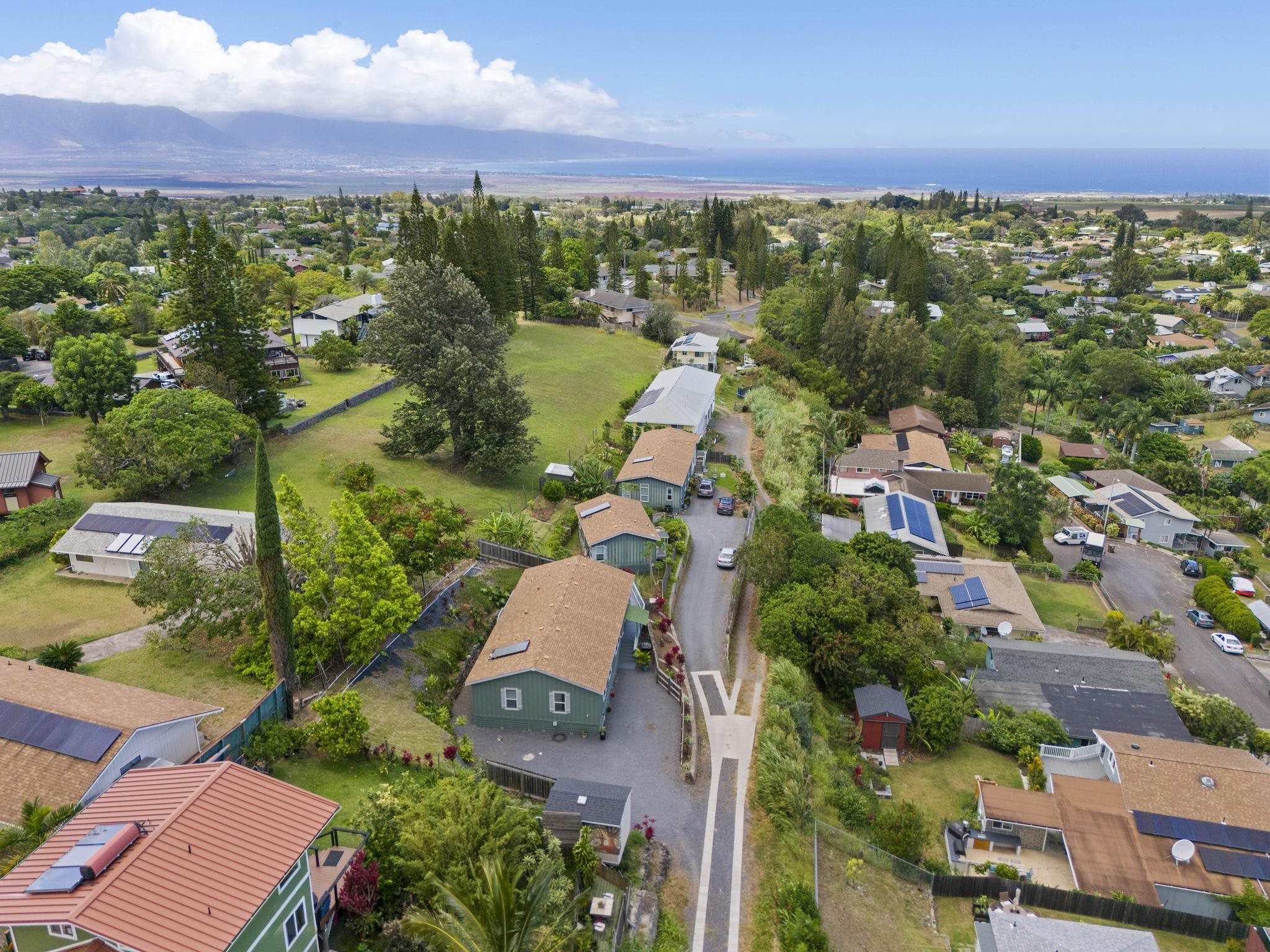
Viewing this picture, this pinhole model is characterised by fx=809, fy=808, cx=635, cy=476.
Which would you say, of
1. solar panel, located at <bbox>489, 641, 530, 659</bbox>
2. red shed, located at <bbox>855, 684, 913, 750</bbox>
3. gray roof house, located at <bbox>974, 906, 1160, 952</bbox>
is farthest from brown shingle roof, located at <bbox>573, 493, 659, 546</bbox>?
gray roof house, located at <bbox>974, 906, 1160, 952</bbox>

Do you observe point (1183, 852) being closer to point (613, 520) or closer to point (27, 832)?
point (613, 520)

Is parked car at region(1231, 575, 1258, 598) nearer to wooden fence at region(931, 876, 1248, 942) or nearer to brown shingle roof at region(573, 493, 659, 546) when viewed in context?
wooden fence at region(931, 876, 1248, 942)

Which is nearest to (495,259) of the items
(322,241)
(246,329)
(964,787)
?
(246,329)

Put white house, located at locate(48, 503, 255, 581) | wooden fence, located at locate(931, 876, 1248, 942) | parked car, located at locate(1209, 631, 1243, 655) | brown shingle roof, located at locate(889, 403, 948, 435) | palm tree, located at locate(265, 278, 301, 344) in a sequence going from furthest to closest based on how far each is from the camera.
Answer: palm tree, located at locate(265, 278, 301, 344) → brown shingle roof, located at locate(889, 403, 948, 435) → parked car, located at locate(1209, 631, 1243, 655) → white house, located at locate(48, 503, 255, 581) → wooden fence, located at locate(931, 876, 1248, 942)

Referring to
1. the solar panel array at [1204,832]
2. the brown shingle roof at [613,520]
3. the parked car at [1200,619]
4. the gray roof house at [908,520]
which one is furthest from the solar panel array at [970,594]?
the brown shingle roof at [613,520]

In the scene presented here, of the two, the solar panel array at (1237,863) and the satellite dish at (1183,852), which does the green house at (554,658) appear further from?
the solar panel array at (1237,863)

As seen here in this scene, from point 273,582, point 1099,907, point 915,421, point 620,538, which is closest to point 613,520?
point 620,538

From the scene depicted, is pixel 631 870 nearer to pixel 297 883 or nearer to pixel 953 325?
pixel 297 883
